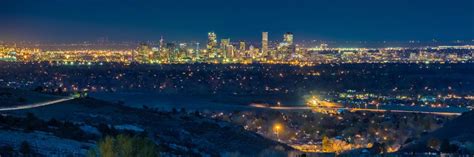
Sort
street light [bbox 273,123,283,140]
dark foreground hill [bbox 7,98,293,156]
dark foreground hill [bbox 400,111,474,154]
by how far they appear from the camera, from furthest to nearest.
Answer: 1. street light [bbox 273,123,283,140]
2. dark foreground hill [bbox 7,98,293,156]
3. dark foreground hill [bbox 400,111,474,154]

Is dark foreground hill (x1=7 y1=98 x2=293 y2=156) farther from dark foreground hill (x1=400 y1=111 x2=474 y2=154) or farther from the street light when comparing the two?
the street light

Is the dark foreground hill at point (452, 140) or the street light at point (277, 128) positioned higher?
the dark foreground hill at point (452, 140)

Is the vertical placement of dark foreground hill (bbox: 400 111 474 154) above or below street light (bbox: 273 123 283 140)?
above

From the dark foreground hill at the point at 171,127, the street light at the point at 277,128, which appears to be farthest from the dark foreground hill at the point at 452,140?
the street light at the point at 277,128

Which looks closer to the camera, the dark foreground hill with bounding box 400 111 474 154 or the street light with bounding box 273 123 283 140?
the dark foreground hill with bounding box 400 111 474 154

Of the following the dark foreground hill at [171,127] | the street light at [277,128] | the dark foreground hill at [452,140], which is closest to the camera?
the dark foreground hill at [452,140]

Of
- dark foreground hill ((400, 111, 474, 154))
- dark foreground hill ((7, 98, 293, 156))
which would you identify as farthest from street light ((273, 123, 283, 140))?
dark foreground hill ((400, 111, 474, 154))

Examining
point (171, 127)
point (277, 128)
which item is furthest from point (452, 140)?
point (277, 128)

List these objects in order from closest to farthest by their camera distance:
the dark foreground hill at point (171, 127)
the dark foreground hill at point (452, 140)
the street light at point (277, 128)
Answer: the dark foreground hill at point (452, 140), the dark foreground hill at point (171, 127), the street light at point (277, 128)

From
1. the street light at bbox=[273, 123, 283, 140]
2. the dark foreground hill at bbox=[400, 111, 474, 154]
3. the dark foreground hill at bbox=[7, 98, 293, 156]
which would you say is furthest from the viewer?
the street light at bbox=[273, 123, 283, 140]

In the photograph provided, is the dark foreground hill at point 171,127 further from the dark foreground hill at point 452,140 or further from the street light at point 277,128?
the street light at point 277,128

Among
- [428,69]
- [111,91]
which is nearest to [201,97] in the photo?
[111,91]
